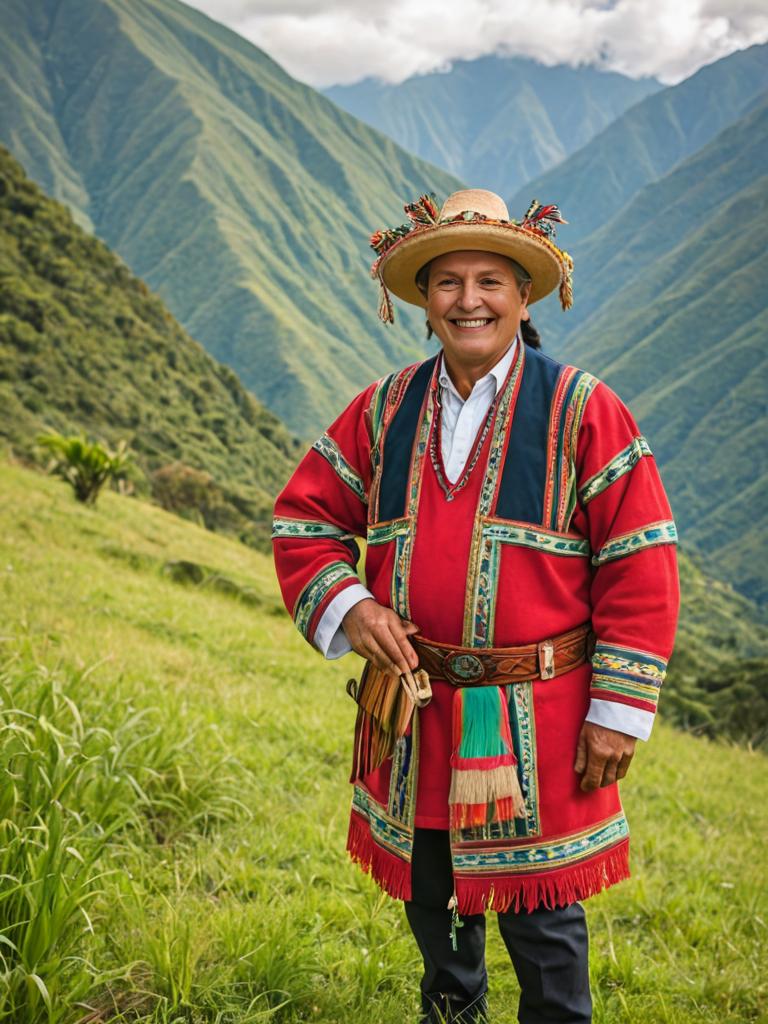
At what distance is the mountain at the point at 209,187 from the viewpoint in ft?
403

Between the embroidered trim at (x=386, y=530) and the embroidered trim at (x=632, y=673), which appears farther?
the embroidered trim at (x=386, y=530)

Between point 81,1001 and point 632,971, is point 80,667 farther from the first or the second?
point 632,971

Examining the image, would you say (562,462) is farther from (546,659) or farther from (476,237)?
(476,237)

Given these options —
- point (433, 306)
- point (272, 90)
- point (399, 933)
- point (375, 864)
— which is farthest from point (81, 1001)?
point (272, 90)

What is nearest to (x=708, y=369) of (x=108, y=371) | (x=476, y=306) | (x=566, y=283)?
(x=108, y=371)

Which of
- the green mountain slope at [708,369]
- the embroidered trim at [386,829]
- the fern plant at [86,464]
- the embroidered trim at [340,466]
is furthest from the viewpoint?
the green mountain slope at [708,369]

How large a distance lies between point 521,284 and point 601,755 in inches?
47.1

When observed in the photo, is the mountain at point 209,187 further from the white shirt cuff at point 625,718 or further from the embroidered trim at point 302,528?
the white shirt cuff at point 625,718

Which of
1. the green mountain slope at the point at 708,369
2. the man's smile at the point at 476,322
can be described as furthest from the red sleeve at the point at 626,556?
the green mountain slope at the point at 708,369

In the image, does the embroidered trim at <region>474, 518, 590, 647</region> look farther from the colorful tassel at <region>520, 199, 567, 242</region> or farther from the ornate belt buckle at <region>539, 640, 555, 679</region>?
the colorful tassel at <region>520, 199, 567, 242</region>

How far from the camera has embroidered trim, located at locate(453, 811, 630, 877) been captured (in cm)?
217

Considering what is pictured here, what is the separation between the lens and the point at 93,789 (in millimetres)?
3121

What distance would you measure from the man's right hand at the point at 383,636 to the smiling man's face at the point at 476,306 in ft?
2.19

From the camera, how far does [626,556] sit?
2086 mm
